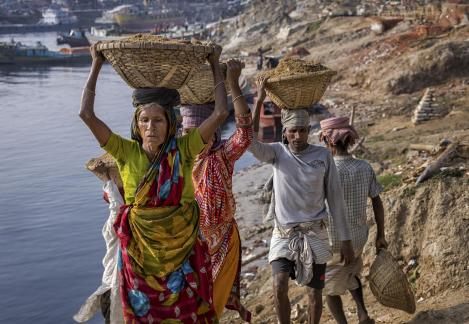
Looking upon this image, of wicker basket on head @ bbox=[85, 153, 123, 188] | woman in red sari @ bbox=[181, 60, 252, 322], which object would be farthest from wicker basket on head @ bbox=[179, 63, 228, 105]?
wicker basket on head @ bbox=[85, 153, 123, 188]

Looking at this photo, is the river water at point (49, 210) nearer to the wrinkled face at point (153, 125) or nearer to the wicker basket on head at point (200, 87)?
the wicker basket on head at point (200, 87)

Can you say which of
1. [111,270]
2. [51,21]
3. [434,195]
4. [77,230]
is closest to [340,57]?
[77,230]

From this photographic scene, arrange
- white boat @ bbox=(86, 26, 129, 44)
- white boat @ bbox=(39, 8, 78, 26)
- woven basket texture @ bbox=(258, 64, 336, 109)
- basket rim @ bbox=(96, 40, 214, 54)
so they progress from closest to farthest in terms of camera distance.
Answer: basket rim @ bbox=(96, 40, 214, 54)
woven basket texture @ bbox=(258, 64, 336, 109)
white boat @ bbox=(86, 26, 129, 44)
white boat @ bbox=(39, 8, 78, 26)

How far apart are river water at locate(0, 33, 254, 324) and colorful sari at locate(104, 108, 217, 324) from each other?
5224 mm

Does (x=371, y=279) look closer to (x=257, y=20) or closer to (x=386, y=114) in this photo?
(x=386, y=114)

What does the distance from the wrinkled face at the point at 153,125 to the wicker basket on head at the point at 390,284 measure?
6.72 ft

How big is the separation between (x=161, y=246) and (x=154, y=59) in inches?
33.8

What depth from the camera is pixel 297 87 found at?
4258 mm

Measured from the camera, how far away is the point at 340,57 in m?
27.7

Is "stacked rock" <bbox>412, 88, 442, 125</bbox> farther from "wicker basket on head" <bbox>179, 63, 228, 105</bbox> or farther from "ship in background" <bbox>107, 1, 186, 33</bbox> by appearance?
"ship in background" <bbox>107, 1, 186, 33</bbox>

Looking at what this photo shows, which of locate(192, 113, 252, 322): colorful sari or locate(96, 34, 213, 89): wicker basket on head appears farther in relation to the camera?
locate(192, 113, 252, 322): colorful sari

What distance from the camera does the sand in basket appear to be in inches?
167

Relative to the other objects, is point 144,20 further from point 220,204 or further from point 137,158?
point 137,158

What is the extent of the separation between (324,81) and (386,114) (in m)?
13.5
